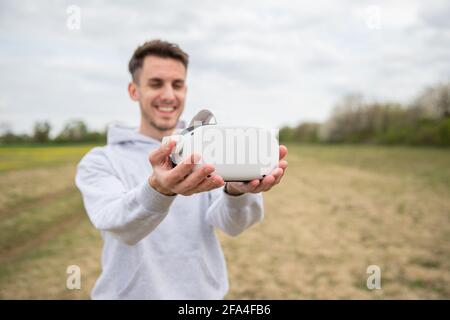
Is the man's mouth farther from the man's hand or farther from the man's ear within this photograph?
the man's hand

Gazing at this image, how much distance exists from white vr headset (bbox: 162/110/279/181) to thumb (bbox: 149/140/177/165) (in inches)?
1.4

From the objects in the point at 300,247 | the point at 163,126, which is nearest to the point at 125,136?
the point at 163,126

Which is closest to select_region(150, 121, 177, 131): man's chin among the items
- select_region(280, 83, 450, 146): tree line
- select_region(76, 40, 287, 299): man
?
select_region(76, 40, 287, 299): man

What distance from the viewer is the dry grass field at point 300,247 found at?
791cm

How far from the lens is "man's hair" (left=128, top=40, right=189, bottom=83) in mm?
2859

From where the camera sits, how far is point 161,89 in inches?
112

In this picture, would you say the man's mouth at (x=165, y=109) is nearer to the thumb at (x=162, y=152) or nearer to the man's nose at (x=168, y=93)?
the man's nose at (x=168, y=93)

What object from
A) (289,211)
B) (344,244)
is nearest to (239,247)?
(344,244)

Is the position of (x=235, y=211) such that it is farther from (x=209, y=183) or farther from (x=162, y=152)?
(x=162, y=152)

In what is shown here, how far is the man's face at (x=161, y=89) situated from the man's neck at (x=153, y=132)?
71 mm

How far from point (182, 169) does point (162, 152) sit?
0.42 feet

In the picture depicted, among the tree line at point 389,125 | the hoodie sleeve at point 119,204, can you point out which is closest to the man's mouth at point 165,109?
the hoodie sleeve at point 119,204

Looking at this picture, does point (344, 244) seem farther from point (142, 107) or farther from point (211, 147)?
point (211, 147)
